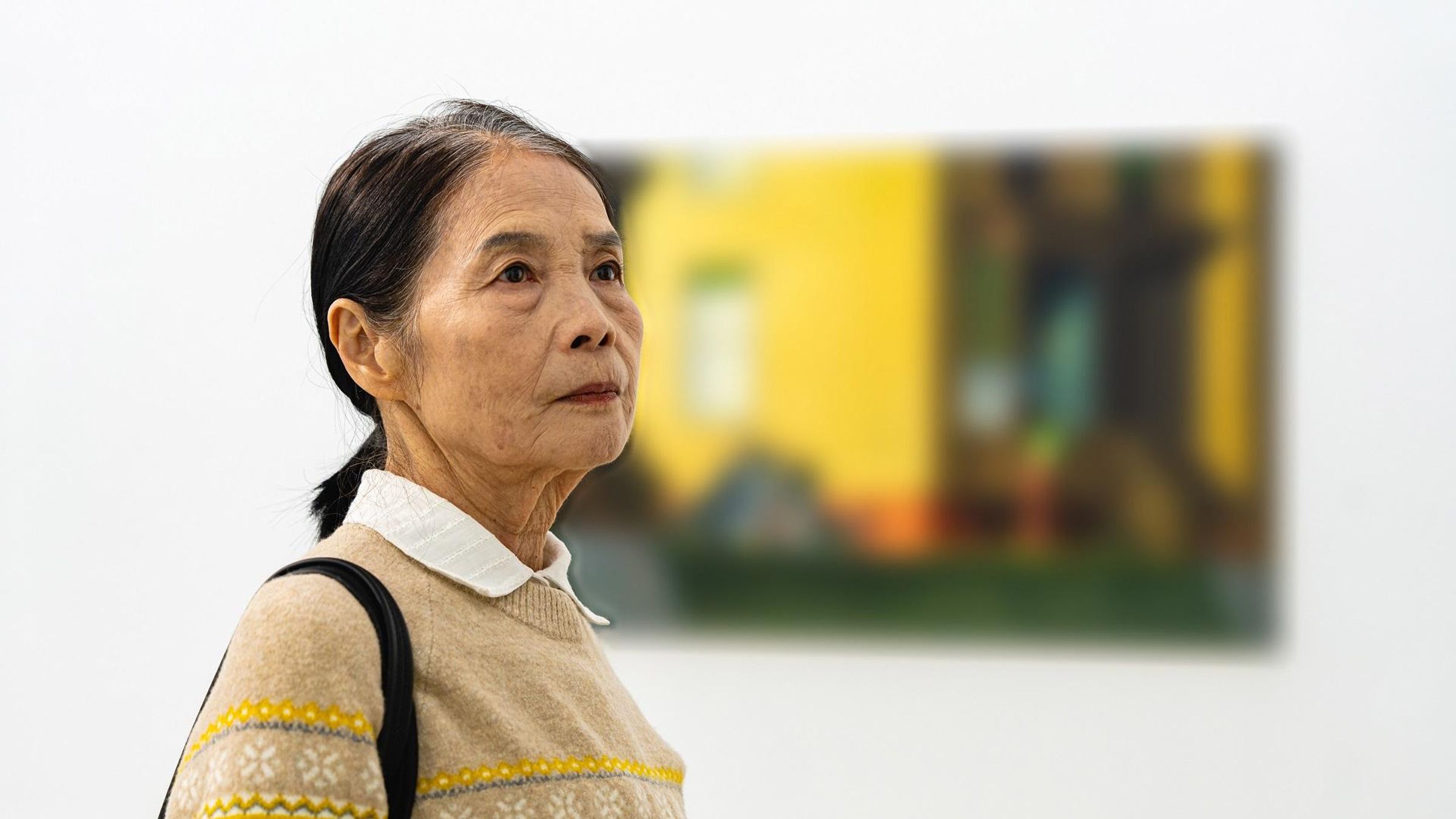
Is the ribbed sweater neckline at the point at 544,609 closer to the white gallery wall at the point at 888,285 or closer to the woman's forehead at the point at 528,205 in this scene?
the woman's forehead at the point at 528,205

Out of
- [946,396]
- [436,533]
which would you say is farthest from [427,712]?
[946,396]

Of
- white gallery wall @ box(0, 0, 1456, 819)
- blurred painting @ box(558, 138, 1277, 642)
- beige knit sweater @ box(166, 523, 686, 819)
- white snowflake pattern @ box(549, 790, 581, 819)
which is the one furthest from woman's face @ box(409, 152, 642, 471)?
white gallery wall @ box(0, 0, 1456, 819)

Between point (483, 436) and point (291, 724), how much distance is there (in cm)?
27

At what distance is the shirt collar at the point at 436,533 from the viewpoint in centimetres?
94

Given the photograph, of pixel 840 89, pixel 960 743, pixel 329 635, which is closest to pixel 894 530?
pixel 960 743

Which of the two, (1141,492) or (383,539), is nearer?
(383,539)

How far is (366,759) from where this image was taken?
2.53ft

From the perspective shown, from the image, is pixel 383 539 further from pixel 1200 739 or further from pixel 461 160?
pixel 1200 739

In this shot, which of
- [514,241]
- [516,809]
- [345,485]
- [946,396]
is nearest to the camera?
[516,809]

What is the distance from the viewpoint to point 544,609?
1.01m

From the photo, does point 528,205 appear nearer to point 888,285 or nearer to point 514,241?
point 514,241

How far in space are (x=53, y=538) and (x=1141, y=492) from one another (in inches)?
91.1

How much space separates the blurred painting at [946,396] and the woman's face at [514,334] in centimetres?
165

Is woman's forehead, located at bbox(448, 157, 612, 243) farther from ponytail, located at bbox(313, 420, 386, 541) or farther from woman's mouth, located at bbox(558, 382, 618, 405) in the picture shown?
ponytail, located at bbox(313, 420, 386, 541)
